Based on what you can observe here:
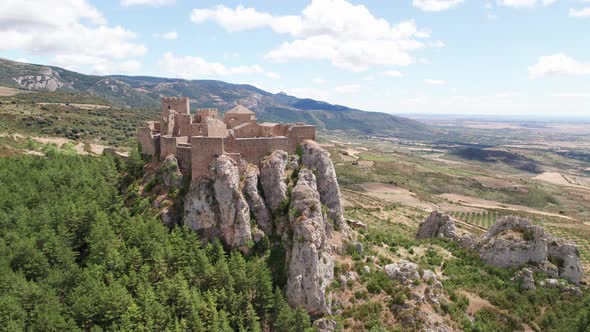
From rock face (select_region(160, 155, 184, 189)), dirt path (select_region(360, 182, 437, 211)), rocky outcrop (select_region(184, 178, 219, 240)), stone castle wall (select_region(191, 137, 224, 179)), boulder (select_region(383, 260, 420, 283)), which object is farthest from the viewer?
dirt path (select_region(360, 182, 437, 211))

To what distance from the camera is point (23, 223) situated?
4428 cm

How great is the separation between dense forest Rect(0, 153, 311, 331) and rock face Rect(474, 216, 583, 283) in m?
31.5

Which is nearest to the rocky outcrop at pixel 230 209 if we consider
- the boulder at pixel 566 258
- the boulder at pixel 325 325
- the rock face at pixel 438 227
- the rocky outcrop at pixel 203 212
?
the rocky outcrop at pixel 203 212

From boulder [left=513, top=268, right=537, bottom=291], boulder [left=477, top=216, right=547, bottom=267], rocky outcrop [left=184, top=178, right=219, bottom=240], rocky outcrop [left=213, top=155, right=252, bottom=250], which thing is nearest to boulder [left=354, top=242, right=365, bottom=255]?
rocky outcrop [left=213, top=155, right=252, bottom=250]

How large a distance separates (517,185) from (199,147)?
174211 mm

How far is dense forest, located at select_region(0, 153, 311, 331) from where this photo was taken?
34250 millimetres

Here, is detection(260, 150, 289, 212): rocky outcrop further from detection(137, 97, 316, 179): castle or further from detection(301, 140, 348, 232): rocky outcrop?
detection(301, 140, 348, 232): rocky outcrop

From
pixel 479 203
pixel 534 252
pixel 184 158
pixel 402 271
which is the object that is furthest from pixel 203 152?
pixel 479 203

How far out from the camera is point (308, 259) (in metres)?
40.9

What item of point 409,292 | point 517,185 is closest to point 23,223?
point 409,292

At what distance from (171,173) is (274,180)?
13559 millimetres

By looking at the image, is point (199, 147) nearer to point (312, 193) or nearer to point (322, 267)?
point (312, 193)

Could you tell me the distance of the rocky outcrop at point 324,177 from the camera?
2042 inches

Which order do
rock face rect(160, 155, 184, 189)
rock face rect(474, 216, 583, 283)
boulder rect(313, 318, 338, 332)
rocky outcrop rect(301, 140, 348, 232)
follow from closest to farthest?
boulder rect(313, 318, 338, 332), rock face rect(160, 155, 184, 189), rock face rect(474, 216, 583, 283), rocky outcrop rect(301, 140, 348, 232)
